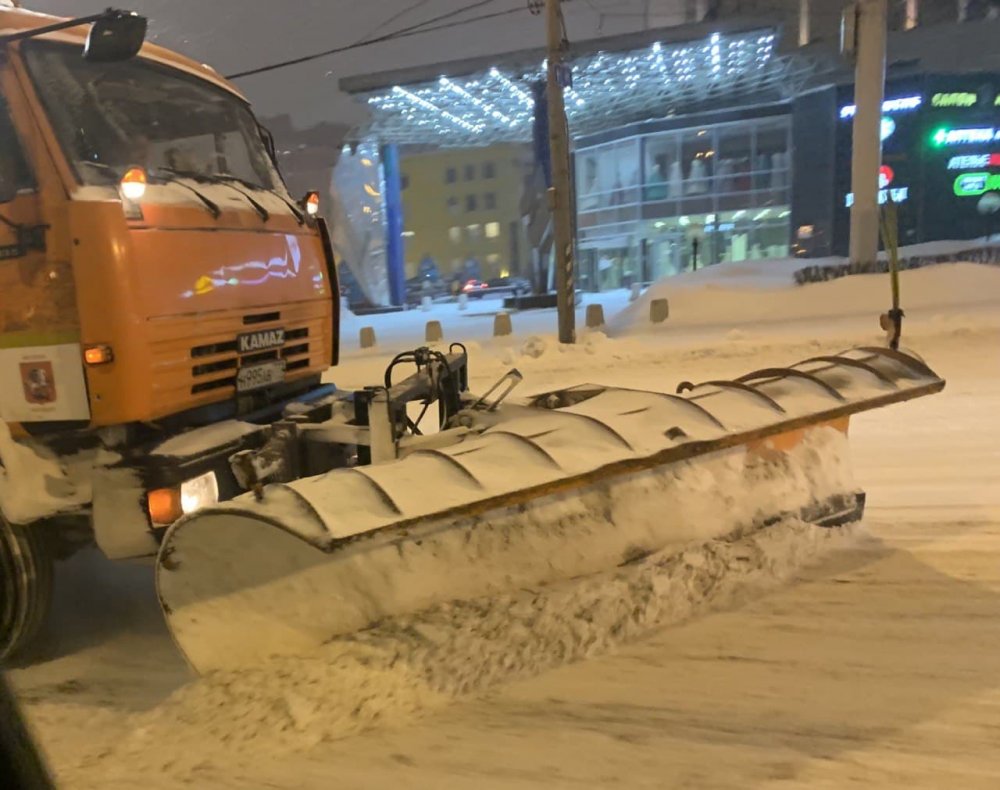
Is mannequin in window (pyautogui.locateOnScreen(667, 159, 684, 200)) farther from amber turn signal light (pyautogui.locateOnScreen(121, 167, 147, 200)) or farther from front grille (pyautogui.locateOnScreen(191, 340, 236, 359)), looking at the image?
amber turn signal light (pyautogui.locateOnScreen(121, 167, 147, 200))

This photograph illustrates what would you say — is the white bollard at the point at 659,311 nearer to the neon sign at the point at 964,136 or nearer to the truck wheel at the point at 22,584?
the truck wheel at the point at 22,584

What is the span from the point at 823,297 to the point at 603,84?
50.4 ft

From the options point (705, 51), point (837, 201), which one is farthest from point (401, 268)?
point (837, 201)

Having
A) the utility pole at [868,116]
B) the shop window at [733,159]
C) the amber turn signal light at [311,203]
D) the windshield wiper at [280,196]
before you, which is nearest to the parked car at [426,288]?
the shop window at [733,159]

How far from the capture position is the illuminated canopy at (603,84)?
23.4 metres

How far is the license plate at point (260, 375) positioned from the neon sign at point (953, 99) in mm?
30584

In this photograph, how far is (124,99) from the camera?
3639mm

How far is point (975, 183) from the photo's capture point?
28188 millimetres

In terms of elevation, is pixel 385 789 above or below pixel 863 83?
below

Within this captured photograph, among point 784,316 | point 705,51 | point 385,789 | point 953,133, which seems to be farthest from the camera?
point 953,133

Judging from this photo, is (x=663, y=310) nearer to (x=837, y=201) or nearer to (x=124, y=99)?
(x=124, y=99)

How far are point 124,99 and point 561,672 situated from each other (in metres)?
3.22

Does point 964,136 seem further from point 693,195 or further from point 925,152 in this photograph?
point 693,195

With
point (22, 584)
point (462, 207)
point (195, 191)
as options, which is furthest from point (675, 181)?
point (462, 207)
